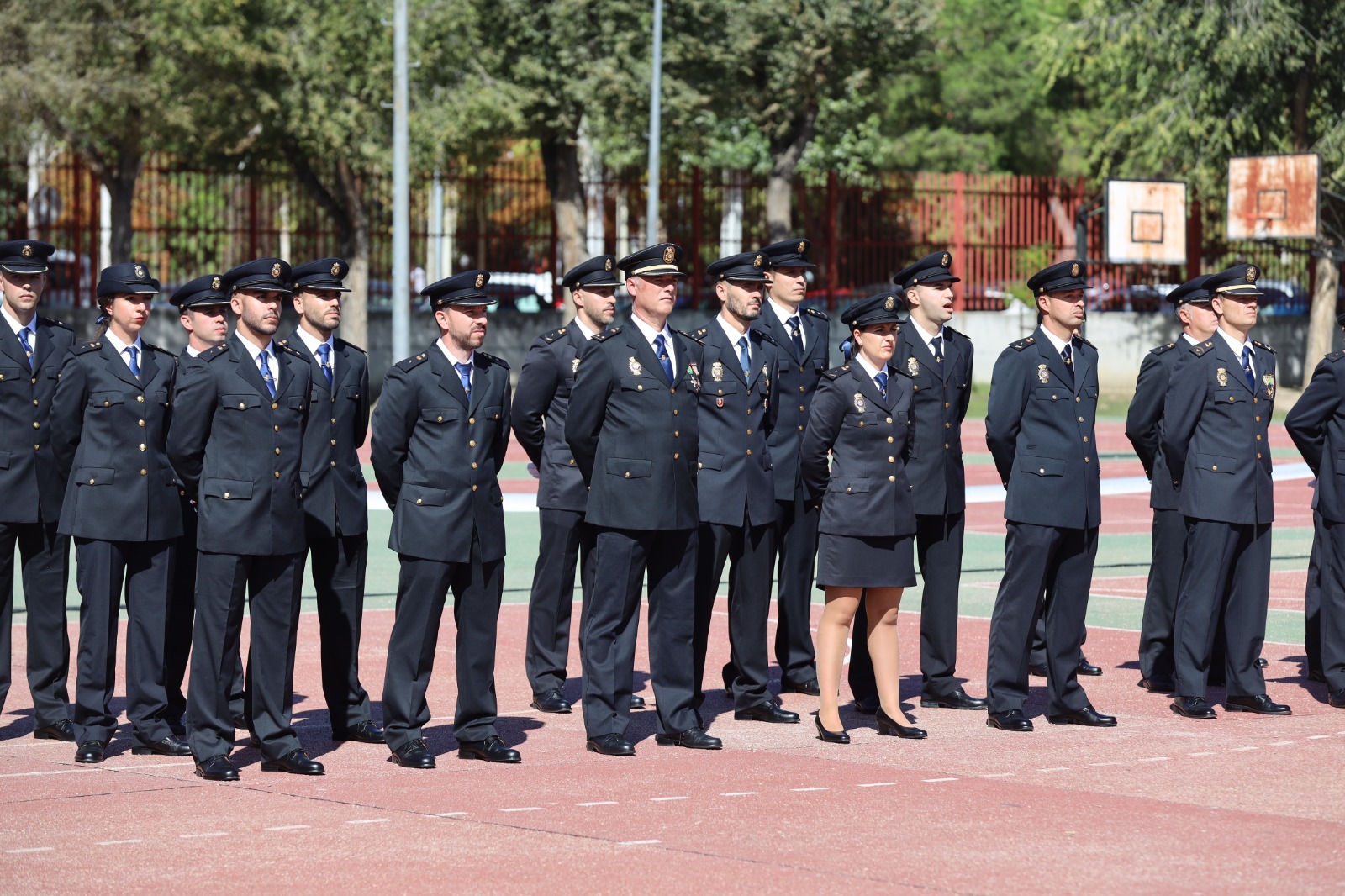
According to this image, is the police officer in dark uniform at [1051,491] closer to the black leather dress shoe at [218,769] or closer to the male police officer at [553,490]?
the male police officer at [553,490]

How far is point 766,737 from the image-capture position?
9141mm

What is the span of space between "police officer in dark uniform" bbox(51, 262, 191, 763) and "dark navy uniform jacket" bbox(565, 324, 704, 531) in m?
1.76

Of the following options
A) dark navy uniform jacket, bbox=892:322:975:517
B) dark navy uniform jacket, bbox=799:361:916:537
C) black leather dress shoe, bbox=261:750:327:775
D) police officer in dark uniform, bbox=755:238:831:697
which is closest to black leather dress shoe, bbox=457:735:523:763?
black leather dress shoe, bbox=261:750:327:775

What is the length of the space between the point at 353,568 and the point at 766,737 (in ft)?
6.32

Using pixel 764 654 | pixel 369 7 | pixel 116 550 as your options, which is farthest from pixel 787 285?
pixel 369 7

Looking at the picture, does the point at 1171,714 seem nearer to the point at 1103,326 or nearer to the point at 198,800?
the point at 198,800

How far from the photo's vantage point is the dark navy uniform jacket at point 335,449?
8.83 metres

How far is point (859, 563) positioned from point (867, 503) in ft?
0.86

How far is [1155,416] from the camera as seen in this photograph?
10.5 metres

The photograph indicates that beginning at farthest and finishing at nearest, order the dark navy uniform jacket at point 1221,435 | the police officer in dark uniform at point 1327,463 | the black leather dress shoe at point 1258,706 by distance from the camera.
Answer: the police officer in dark uniform at point 1327,463 < the dark navy uniform jacket at point 1221,435 < the black leather dress shoe at point 1258,706

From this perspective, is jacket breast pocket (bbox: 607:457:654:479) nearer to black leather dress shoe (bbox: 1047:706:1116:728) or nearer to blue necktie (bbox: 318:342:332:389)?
blue necktie (bbox: 318:342:332:389)

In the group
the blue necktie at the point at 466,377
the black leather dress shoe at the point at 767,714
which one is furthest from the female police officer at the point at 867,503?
the blue necktie at the point at 466,377

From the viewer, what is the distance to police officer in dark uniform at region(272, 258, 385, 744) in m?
8.84

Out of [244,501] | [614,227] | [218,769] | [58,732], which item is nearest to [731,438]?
[244,501]
